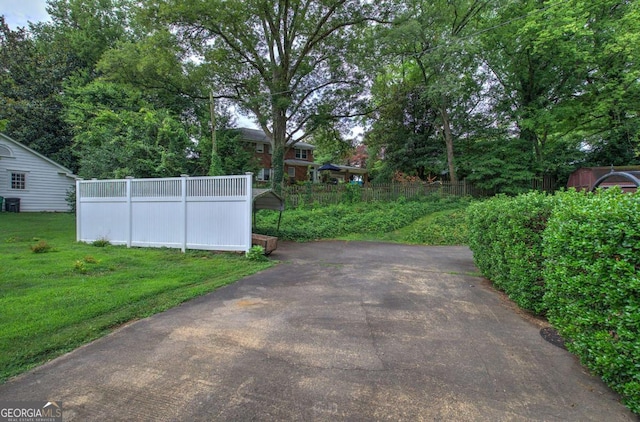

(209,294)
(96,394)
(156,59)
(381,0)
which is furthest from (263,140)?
(96,394)

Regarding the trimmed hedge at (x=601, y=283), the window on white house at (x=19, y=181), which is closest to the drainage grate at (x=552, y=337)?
the trimmed hedge at (x=601, y=283)

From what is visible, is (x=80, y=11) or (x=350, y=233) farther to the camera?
(x=80, y=11)

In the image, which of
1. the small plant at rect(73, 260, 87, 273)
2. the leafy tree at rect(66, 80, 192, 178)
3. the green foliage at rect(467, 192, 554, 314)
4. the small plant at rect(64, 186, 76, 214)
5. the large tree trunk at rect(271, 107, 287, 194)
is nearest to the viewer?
the green foliage at rect(467, 192, 554, 314)

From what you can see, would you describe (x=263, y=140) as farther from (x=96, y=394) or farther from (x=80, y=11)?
(x=96, y=394)

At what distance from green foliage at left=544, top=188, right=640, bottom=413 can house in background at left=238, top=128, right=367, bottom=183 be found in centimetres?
2552

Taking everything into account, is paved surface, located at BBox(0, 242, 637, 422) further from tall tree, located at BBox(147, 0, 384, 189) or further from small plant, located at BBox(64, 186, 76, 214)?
small plant, located at BBox(64, 186, 76, 214)

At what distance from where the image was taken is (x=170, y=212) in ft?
28.6

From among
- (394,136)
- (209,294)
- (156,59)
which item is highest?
(156,59)

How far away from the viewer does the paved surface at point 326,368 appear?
2111 millimetres

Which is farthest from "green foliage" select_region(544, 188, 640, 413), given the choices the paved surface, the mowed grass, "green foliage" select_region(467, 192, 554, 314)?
the mowed grass

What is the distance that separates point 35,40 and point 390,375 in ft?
114

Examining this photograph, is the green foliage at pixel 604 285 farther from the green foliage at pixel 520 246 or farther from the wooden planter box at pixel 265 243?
the wooden planter box at pixel 265 243

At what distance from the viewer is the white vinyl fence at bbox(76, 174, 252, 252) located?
314 inches

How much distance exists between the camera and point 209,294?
4.90 m
